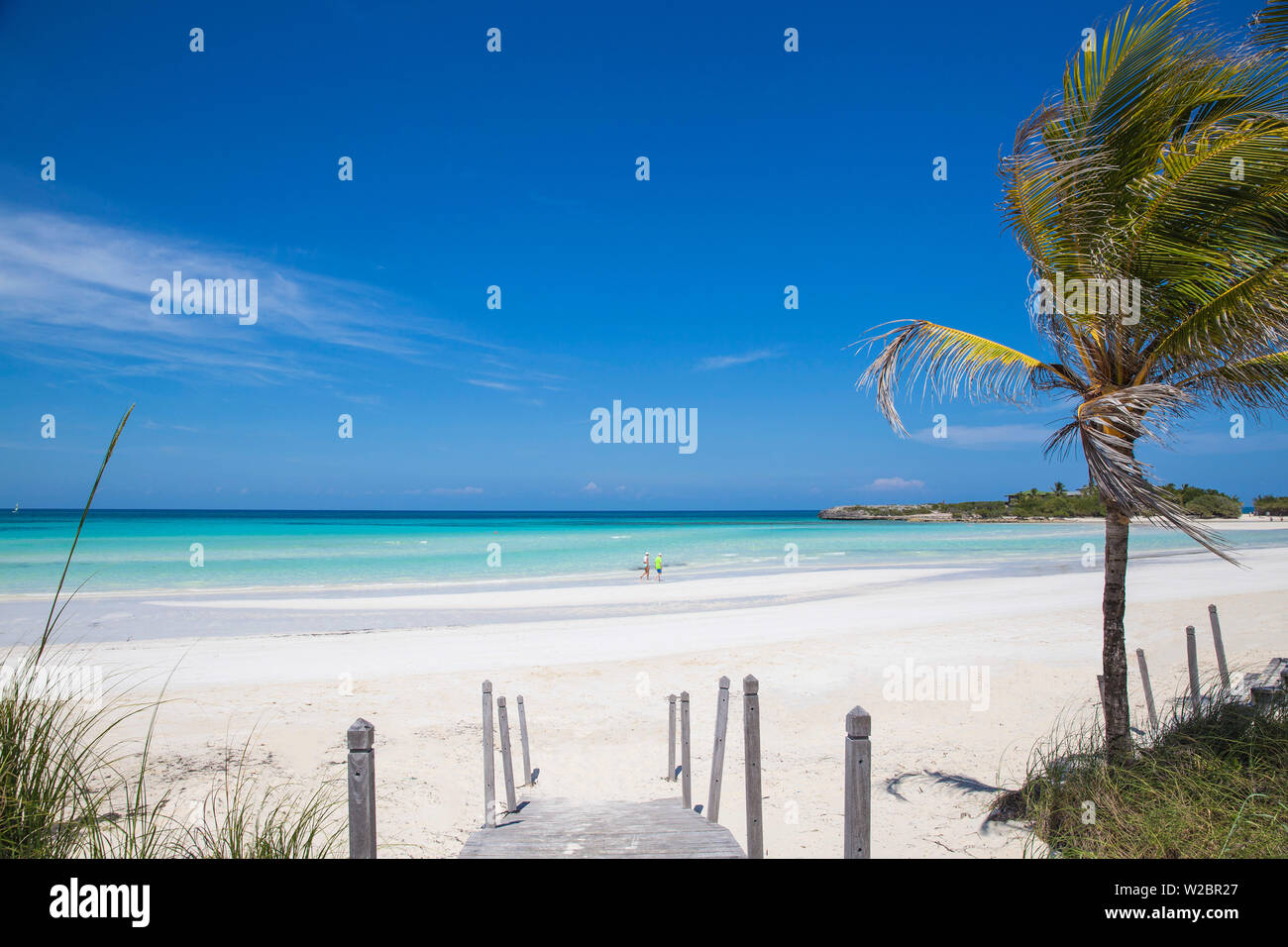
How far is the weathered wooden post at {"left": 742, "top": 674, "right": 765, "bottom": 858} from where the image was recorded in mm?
4949

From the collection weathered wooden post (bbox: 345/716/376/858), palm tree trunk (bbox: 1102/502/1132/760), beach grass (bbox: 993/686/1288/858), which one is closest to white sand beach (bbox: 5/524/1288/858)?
beach grass (bbox: 993/686/1288/858)

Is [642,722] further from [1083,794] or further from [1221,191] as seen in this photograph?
[1221,191]

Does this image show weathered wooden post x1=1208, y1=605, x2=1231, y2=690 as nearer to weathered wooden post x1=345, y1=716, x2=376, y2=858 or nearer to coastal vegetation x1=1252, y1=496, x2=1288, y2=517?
weathered wooden post x1=345, y1=716, x2=376, y2=858

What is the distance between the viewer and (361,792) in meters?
3.42

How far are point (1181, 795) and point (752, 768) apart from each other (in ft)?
10.1

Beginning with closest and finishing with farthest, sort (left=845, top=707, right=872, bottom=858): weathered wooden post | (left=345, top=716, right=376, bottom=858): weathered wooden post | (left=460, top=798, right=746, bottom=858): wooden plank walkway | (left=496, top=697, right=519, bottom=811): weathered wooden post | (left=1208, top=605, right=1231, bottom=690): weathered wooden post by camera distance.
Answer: (left=345, top=716, right=376, bottom=858): weathered wooden post < (left=845, top=707, right=872, bottom=858): weathered wooden post < (left=460, top=798, right=746, bottom=858): wooden plank walkway < (left=496, top=697, right=519, bottom=811): weathered wooden post < (left=1208, top=605, right=1231, bottom=690): weathered wooden post

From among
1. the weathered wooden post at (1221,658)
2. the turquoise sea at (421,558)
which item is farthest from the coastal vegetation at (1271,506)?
the weathered wooden post at (1221,658)

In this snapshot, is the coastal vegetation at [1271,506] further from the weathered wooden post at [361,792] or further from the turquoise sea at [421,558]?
the weathered wooden post at [361,792]

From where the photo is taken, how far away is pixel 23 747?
3568 millimetres

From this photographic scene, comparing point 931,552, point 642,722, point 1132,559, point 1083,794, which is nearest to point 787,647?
point 642,722

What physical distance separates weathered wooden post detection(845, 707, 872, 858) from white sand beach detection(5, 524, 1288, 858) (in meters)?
2.79

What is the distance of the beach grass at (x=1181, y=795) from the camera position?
4375mm

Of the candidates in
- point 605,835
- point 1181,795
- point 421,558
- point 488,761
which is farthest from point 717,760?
point 421,558

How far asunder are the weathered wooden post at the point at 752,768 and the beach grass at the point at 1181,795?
7.05 feet
